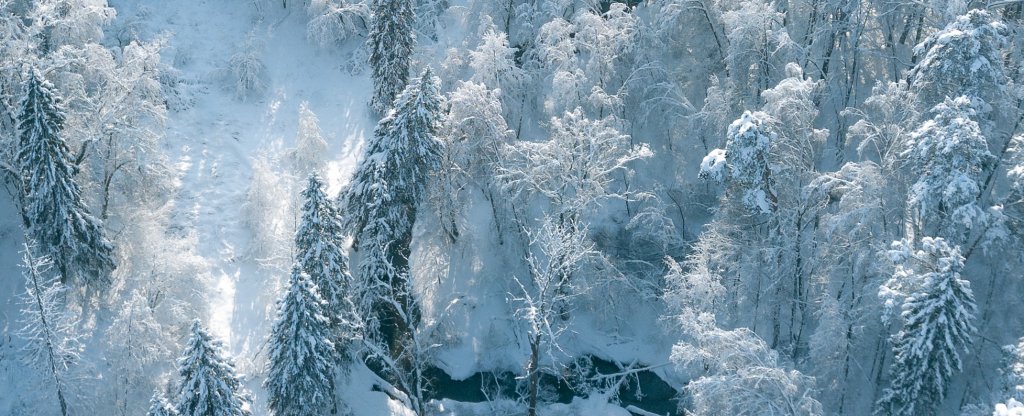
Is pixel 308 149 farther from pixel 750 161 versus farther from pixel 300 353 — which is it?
pixel 750 161

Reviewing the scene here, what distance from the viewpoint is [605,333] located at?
36.7m

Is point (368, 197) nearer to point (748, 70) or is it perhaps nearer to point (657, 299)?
point (657, 299)

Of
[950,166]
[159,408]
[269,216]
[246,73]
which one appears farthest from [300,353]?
[950,166]

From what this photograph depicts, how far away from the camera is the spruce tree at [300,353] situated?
27.7 m

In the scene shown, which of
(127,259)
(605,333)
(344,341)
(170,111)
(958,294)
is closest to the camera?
(958,294)

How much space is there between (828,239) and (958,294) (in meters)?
5.22

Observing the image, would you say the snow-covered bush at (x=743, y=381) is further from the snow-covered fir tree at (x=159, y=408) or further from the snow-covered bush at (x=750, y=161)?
the snow-covered fir tree at (x=159, y=408)

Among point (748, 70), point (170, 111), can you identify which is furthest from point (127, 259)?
point (748, 70)

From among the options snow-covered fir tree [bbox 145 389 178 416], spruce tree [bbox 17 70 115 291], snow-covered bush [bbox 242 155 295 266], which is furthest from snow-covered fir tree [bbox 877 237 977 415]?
spruce tree [bbox 17 70 115 291]

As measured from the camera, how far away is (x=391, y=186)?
107 feet

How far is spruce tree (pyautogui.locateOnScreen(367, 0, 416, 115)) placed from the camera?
125ft

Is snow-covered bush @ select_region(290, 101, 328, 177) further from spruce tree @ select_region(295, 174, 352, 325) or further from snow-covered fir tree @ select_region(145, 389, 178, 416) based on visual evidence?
snow-covered fir tree @ select_region(145, 389, 178, 416)

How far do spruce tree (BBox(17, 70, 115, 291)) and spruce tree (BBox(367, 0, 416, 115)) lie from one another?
12.9 meters

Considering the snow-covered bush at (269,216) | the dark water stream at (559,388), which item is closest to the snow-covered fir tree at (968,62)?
the dark water stream at (559,388)
